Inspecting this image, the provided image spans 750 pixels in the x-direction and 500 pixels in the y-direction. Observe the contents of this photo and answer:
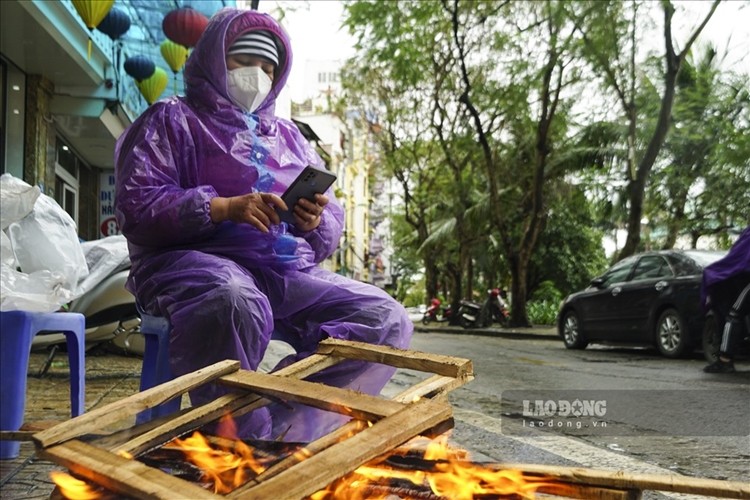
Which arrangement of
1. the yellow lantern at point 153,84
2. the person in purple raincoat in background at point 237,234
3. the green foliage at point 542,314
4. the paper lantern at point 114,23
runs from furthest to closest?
the green foliage at point 542,314
the yellow lantern at point 153,84
the paper lantern at point 114,23
the person in purple raincoat in background at point 237,234

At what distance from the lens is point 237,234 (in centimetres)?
224

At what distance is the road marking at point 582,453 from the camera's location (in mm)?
2609

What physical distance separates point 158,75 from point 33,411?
310 inches

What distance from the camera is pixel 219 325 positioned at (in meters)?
1.94

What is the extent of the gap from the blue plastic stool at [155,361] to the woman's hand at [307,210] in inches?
19.3

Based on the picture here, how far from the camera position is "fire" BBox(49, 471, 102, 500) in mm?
1231

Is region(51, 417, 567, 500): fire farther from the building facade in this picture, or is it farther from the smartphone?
the building facade

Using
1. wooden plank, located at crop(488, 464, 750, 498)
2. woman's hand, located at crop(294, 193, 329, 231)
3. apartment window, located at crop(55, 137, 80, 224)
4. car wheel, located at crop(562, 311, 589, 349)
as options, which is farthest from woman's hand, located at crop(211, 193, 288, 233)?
apartment window, located at crop(55, 137, 80, 224)

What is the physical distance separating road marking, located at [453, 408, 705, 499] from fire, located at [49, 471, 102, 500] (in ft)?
5.35

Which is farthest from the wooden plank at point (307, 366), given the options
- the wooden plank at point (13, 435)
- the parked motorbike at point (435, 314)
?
the parked motorbike at point (435, 314)

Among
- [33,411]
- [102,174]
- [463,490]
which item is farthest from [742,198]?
[463,490]

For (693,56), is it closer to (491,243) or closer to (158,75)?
(491,243)

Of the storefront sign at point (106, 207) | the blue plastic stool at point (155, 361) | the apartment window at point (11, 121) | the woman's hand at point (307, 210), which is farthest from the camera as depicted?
the storefront sign at point (106, 207)

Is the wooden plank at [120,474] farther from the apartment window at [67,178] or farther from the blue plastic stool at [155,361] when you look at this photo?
the apartment window at [67,178]
